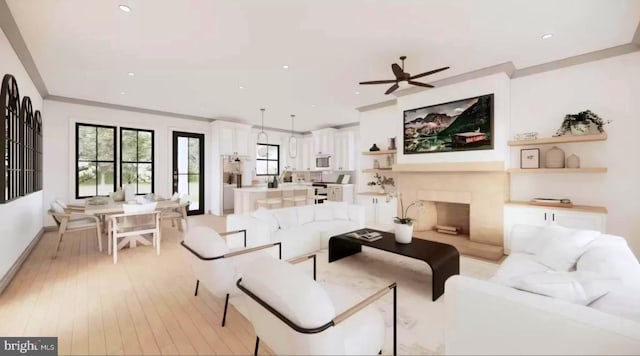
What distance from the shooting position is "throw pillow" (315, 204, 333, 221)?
463 centimetres

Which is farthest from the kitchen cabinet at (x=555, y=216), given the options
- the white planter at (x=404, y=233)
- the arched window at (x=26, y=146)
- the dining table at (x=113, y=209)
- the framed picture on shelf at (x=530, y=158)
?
the arched window at (x=26, y=146)

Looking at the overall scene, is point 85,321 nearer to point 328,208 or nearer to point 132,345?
point 132,345

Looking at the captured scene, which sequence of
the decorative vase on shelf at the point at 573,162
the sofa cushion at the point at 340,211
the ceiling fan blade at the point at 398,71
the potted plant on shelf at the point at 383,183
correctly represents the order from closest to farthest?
the ceiling fan blade at the point at 398,71 < the decorative vase on shelf at the point at 573,162 < the sofa cushion at the point at 340,211 < the potted plant on shelf at the point at 383,183

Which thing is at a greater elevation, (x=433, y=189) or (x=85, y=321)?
(x=433, y=189)

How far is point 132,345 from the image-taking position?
199cm

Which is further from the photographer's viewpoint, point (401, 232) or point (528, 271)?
point (401, 232)

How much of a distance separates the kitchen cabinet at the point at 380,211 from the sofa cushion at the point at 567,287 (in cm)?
436

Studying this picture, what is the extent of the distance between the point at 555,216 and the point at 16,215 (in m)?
7.45

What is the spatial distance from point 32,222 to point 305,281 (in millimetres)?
5785

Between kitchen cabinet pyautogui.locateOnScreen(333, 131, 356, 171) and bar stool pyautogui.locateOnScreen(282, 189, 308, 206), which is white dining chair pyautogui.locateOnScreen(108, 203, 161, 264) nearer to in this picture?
bar stool pyautogui.locateOnScreen(282, 189, 308, 206)

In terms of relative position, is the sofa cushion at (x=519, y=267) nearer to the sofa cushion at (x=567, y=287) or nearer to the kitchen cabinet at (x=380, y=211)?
the sofa cushion at (x=567, y=287)

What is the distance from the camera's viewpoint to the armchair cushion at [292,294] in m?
1.29

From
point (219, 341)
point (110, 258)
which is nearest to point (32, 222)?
point (110, 258)

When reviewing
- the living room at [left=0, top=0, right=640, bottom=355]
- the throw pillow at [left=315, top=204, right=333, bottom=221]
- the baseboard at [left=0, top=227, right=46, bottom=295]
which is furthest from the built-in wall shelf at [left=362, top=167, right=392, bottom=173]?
the baseboard at [left=0, top=227, right=46, bottom=295]
